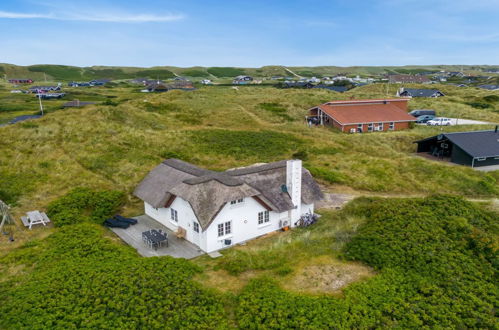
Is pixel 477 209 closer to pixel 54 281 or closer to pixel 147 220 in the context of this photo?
pixel 147 220

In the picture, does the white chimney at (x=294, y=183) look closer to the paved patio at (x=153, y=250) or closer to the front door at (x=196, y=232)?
the front door at (x=196, y=232)

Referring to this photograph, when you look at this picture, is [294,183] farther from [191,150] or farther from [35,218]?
[191,150]

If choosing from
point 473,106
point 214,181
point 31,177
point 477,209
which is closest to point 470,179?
point 477,209

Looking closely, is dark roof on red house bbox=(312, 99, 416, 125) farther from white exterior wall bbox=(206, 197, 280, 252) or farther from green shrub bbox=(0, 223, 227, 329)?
green shrub bbox=(0, 223, 227, 329)

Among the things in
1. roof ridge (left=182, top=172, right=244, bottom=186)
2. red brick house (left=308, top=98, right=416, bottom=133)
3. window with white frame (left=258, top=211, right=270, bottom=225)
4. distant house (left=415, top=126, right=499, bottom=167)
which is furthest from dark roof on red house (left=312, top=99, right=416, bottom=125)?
roof ridge (left=182, top=172, right=244, bottom=186)

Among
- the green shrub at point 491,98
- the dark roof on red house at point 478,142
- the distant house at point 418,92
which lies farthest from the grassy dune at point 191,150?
the distant house at point 418,92

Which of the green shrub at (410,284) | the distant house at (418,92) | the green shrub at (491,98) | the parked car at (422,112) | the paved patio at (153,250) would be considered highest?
the distant house at (418,92)
